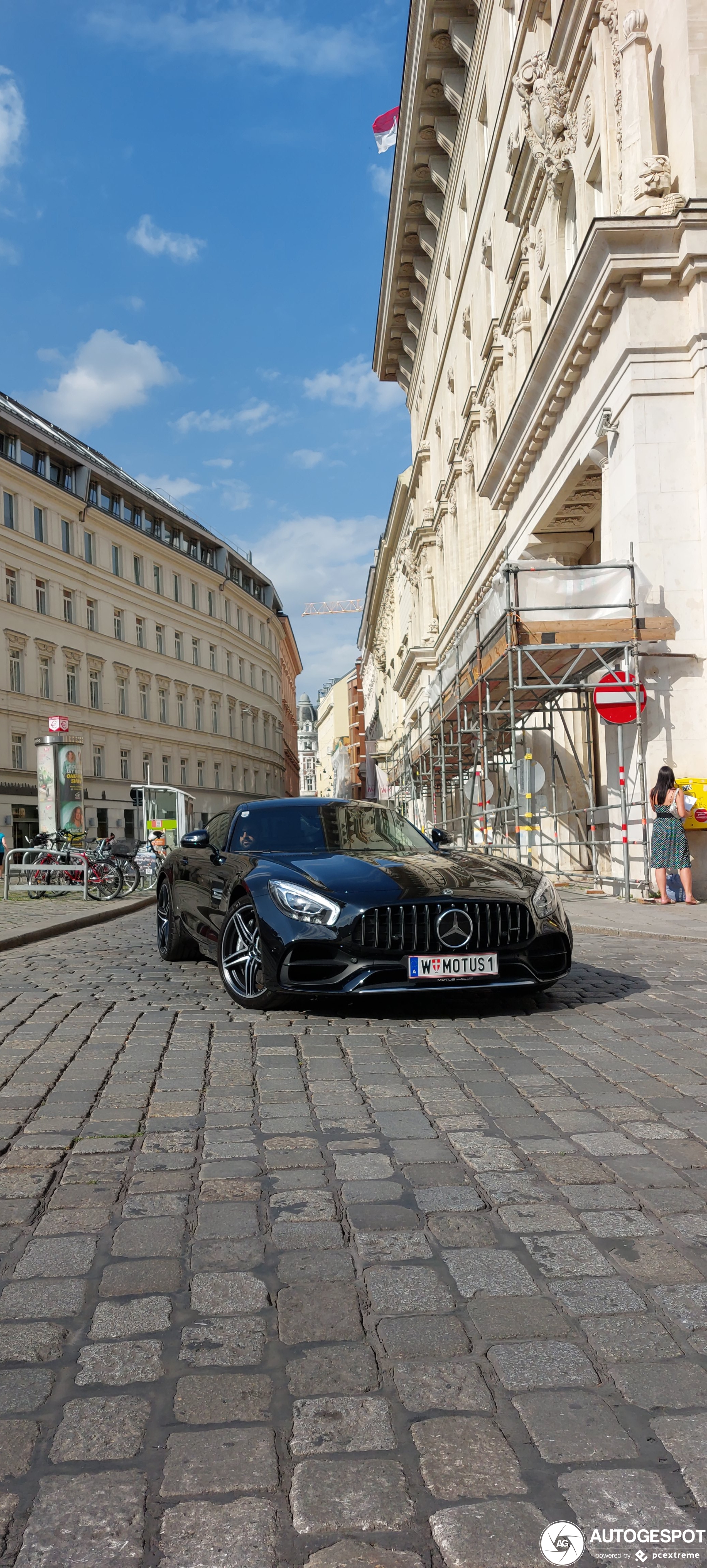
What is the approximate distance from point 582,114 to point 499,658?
334 inches

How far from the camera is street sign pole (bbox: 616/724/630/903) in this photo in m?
14.5

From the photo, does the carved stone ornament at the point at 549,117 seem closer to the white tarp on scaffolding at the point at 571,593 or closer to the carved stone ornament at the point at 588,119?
the carved stone ornament at the point at 588,119

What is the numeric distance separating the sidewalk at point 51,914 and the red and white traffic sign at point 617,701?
6673 millimetres

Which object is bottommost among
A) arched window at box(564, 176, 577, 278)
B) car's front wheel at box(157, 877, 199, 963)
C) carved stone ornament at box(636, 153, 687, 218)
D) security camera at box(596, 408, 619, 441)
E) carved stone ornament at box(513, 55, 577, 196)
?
car's front wheel at box(157, 877, 199, 963)

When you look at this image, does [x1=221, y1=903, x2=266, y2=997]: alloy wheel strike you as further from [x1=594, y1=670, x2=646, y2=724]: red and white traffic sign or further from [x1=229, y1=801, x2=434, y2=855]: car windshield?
[x1=594, y1=670, x2=646, y2=724]: red and white traffic sign

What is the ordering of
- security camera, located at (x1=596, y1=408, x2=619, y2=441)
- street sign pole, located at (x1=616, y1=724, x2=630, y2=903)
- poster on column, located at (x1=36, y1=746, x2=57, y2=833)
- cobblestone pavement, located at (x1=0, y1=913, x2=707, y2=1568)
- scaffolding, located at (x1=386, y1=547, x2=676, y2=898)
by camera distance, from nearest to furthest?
cobblestone pavement, located at (x1=0, y1=913, x2=707, y2=1568) < street sign pole, located at (x1=616, y1=724, x2=630, y2=903) < scaffolding, located at (x1=386, y1=547, x2=676, y2=898) < security camera, located at (x1=596, y1=408, x2=619, y2=441) < poster on column, located at (x1=36, y1=746, x2=57, y2=833)

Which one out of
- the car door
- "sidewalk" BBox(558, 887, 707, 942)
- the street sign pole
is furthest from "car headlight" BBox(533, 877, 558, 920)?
the street sign pole

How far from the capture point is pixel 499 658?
54.9 feet

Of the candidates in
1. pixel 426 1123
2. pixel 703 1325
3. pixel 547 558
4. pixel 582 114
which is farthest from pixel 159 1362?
pixel 547 558

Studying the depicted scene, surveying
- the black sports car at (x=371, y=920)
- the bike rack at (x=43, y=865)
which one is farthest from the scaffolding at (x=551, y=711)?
the black sports car at (x=371, y=920)

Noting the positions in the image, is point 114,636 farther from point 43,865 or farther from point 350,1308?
point 350,1308

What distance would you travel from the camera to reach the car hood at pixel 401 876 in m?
6.12

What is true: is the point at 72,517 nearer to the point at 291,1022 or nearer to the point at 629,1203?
the point at 291,1022

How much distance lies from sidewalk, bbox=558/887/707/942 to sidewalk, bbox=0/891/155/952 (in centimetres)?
531
